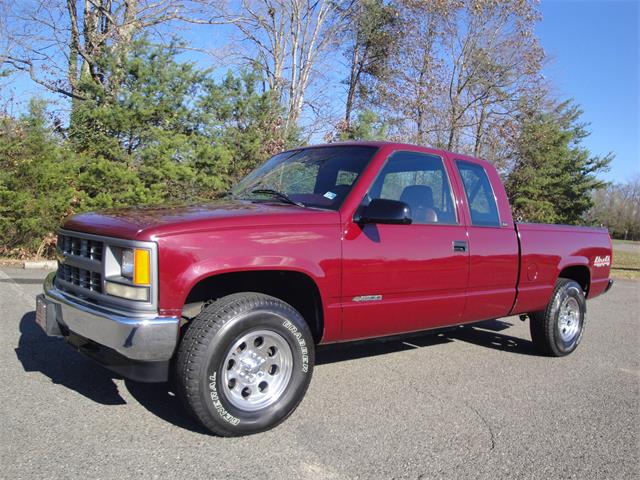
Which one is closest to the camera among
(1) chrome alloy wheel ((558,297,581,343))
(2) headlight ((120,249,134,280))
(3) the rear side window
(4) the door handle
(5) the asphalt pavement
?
(5) the asphalt pavement

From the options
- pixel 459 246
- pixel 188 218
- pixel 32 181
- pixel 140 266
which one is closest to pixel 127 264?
pixel 140 266

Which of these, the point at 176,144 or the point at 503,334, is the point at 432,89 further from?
the point at 503,334

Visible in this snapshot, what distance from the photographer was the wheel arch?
11.8 ft

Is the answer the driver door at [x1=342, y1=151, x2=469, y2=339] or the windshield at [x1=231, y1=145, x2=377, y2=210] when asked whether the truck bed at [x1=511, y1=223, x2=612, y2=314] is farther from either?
the windshield at [x1=231, y1=145, x2=377, y2=210]

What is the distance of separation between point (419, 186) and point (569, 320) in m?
2.70

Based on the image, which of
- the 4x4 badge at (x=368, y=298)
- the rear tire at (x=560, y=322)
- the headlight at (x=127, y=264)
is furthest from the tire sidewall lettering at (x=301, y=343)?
the rear tire at (x=560, y=322)

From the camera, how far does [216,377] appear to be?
3.19 meters

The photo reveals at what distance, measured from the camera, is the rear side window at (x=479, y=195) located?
484 centimetres

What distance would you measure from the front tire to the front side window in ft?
4.23

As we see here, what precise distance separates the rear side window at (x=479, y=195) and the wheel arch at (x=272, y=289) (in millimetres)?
1779

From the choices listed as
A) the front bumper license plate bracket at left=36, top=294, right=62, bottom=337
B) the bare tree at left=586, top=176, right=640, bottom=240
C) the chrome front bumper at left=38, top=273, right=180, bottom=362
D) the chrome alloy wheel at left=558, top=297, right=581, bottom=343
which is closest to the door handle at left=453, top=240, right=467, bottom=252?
the chrome alloy wheel at left=558, top=297, right=581, bottom=343

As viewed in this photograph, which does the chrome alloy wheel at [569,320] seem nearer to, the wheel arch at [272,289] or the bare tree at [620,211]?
the wheel arch at [272,289]

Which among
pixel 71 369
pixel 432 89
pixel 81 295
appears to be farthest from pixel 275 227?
pixel 432 89

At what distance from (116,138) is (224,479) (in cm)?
1020
